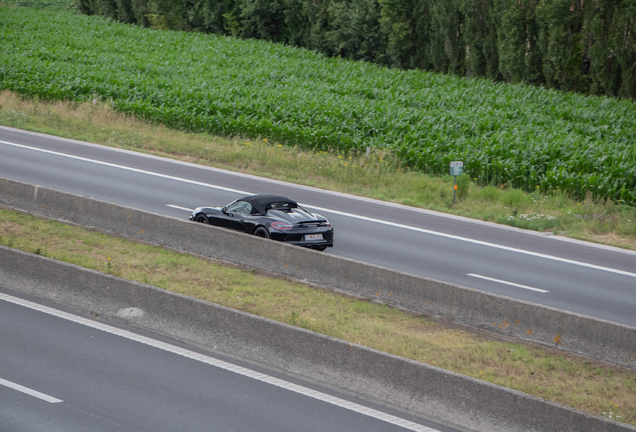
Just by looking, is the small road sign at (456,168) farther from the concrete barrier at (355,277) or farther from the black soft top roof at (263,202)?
the concrete barrier at (355,277)

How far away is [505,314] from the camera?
10.4 meters

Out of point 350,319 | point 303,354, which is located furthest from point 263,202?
point 303,354

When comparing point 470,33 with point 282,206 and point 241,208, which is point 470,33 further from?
point 241,208

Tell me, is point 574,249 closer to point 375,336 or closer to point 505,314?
point 505,314

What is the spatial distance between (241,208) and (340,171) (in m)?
8.62

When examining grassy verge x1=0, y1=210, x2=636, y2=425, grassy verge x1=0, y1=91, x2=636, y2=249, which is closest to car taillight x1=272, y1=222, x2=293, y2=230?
grassy verge x1=0, y1=210, x2=636, y2=425

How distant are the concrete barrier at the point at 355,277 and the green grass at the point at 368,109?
10737 millimetres

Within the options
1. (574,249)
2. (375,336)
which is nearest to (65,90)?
(574,249)

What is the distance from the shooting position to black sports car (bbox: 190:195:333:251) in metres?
14.2

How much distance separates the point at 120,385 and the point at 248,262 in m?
Answer: 5.77

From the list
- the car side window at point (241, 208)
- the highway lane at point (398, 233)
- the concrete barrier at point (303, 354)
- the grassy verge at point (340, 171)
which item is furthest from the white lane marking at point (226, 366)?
the grassy verge at point (340, 171)

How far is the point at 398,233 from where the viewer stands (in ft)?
56.4

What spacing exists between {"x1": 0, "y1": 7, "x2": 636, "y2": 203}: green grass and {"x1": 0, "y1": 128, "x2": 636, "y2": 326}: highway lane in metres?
4.24

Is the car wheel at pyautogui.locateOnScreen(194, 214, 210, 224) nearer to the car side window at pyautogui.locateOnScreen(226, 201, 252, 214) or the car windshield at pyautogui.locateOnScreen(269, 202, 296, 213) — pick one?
the car side window at pyautogui.locateOnScreen(226, 201, 252, 214)
